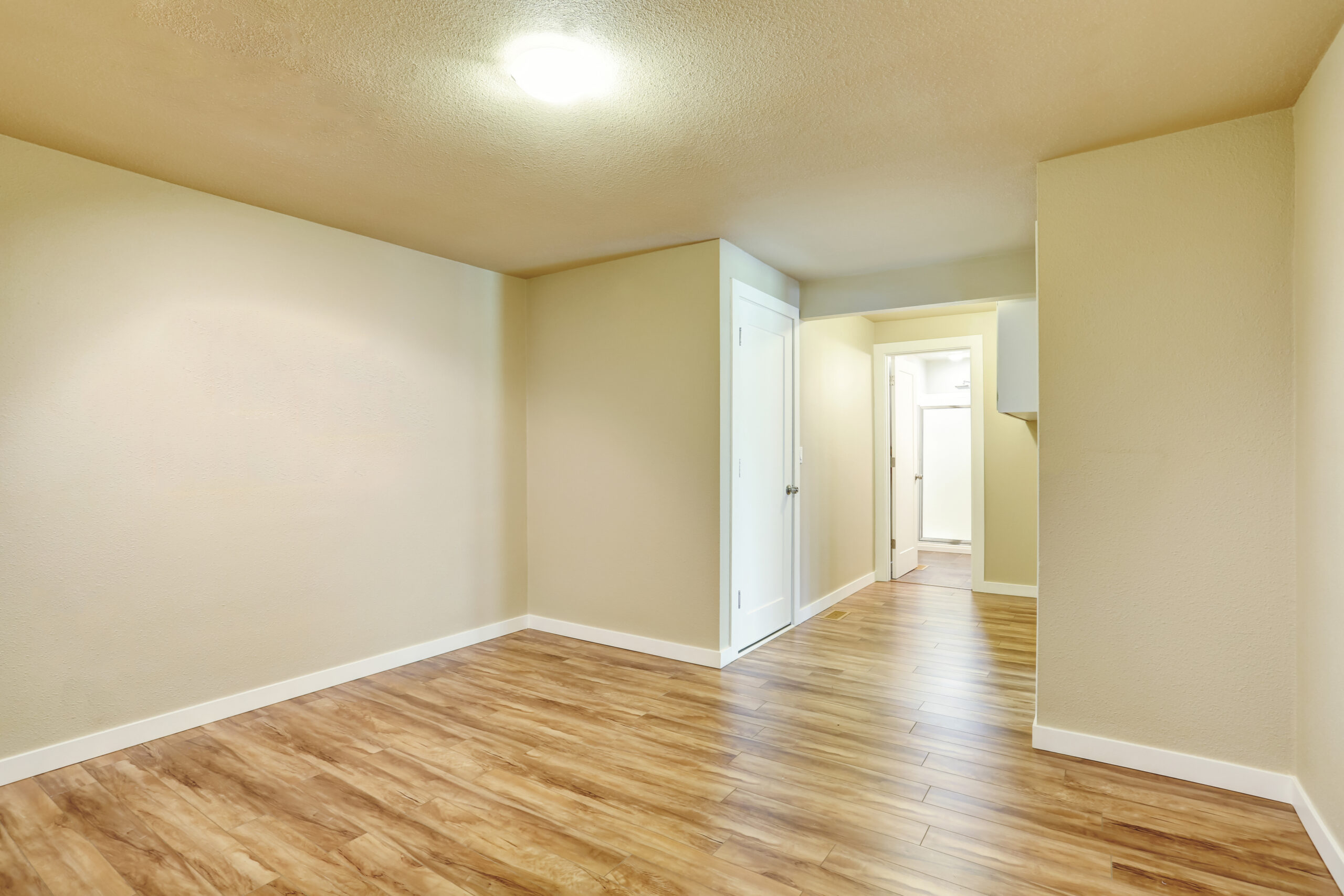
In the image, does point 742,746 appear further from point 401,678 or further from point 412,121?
point 412,121

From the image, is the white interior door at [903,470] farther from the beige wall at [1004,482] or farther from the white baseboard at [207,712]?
the white baseboard at [207,712]

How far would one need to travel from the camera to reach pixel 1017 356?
448 cm

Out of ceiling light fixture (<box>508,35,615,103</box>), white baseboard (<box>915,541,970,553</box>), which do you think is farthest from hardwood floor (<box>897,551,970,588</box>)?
ceiling light fixture (<box>508,35,615,103</box>)

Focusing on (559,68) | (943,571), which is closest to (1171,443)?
(559,68)

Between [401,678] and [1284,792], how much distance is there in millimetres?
3872

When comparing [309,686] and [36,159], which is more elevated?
[36,159]

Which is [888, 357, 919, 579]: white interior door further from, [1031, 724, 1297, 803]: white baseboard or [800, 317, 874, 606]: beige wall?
Answer: [1031, 724, 1297, 803]: white baseboard

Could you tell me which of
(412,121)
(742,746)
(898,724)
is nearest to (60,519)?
(412,121)

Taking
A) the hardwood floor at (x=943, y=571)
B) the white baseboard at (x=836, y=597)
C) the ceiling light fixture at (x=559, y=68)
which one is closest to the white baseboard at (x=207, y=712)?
the white baseboard at (x=836, y=597)

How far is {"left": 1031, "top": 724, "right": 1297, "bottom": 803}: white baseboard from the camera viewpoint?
2393 mm

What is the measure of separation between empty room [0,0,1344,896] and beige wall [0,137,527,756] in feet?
0.06

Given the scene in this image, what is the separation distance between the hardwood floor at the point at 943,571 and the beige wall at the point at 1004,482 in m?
0.53

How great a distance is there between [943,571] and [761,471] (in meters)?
3.68

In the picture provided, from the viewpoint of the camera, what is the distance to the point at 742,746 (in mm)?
2869
